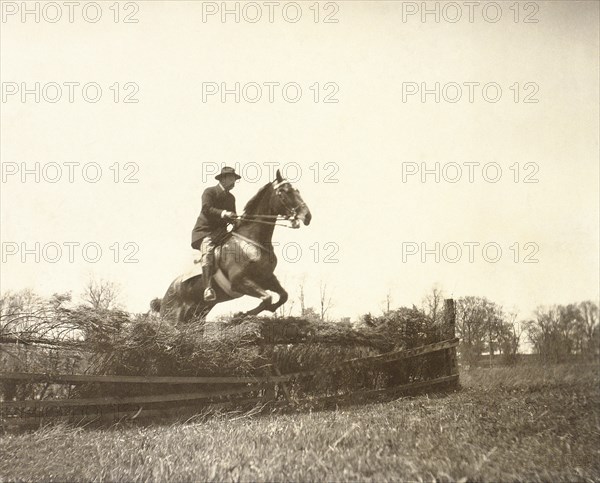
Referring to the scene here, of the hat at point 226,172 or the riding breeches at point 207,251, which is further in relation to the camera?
the riding breeches at point 207,251

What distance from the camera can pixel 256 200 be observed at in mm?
9516

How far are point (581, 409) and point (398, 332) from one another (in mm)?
4757

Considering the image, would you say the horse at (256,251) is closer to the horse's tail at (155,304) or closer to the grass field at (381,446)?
the horse's tail at (155,304)

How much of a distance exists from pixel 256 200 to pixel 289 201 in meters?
0.93

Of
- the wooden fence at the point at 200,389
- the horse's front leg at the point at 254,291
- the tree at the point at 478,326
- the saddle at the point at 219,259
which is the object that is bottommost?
the wooden fence at the point at 200,389

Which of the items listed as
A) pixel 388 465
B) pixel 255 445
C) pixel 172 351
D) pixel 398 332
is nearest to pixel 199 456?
pixel 255 445

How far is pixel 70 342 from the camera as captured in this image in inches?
286

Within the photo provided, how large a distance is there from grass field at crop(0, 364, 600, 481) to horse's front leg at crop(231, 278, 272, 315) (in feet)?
9.74

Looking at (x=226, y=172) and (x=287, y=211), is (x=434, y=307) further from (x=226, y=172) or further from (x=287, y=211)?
(x=226, y=172)

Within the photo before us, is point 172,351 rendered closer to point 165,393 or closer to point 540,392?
point 165,393

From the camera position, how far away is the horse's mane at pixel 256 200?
30.8 ft

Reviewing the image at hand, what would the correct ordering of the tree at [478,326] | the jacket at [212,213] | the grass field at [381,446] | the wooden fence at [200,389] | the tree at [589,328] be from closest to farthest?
the grass field at [381,446]
the tree at [589,328]
the wooden fence at [200,389]
the tree at [478,326]
the jacket at [212,213]

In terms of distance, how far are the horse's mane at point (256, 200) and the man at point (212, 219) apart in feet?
0.96

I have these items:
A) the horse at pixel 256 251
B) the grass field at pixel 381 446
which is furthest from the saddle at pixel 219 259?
the grass field at pixel 381 446
